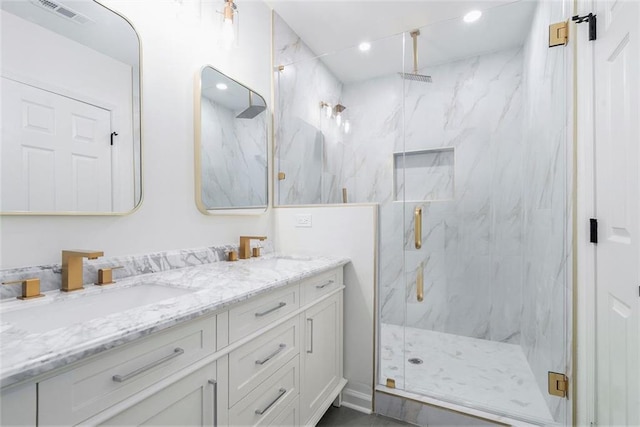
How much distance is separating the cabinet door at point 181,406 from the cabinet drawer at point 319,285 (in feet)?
1.96

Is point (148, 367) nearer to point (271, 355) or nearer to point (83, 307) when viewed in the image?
point (83, 307)

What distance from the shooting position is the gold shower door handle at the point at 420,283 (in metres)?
2.48

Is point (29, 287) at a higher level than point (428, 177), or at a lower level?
lower

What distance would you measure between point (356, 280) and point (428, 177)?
1086 mm

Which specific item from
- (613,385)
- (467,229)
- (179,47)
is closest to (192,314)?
(179,47)

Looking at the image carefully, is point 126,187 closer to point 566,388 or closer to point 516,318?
point 566,388

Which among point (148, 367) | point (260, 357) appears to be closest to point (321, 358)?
point (260, 357)

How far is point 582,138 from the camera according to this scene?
1.38 m

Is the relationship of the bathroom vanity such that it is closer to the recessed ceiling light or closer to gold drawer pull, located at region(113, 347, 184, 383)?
gold drawer pull, located at region(113, 347, 184, 383)

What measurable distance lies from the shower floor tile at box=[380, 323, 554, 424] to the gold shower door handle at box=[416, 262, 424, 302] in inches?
10.7

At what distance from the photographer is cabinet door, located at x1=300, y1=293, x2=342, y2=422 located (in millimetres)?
1454

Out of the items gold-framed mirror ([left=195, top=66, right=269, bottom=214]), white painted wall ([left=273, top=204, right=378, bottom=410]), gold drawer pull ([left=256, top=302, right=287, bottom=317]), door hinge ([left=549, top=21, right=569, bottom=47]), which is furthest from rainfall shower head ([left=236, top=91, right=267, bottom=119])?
door hinge ([left=549, top=21, right=569, bottom=47])

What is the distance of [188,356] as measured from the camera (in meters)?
0.84

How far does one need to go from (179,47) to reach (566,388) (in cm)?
253
